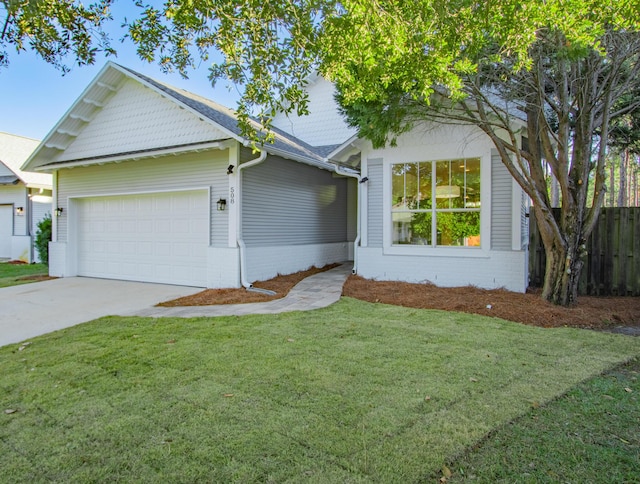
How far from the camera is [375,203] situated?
9.62m

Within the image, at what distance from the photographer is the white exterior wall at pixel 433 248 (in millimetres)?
8289

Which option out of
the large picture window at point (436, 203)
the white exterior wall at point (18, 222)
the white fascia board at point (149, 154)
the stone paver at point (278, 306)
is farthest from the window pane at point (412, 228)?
the white exterior wall at point (18, 222)

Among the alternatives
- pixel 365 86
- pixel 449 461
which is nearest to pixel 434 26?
pixel 365 86

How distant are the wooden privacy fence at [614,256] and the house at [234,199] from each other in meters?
1.45

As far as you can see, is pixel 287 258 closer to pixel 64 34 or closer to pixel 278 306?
pixel 278 306

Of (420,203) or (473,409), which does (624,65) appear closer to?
(420,203)

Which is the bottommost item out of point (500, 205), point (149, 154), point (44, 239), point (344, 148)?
point (44, 239)

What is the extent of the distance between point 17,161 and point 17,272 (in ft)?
21.5

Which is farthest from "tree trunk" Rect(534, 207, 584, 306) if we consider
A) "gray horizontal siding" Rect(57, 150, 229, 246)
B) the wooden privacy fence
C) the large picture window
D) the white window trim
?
"gray horizontal siding" Rect(57, 150, 229, 246)

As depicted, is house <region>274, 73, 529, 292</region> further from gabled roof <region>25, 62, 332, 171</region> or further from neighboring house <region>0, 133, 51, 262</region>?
neighboring house <region>0, 133, 51, 262</region>

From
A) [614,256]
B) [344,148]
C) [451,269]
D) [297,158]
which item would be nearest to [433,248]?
[451,269]

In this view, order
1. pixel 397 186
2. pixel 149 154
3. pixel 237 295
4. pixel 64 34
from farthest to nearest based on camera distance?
pixel 149 154
pixel 397 186
pixel 237 295
pixel 64 34

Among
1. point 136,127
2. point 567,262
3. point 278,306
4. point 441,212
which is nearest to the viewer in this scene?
point 567,262

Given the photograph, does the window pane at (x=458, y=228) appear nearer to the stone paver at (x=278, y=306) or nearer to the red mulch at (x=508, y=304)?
the red mulch at (x=508, y=304)
